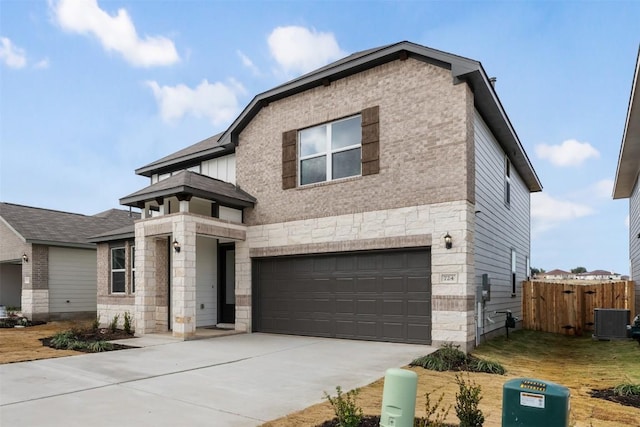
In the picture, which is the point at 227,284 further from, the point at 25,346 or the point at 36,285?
the point at 36,285

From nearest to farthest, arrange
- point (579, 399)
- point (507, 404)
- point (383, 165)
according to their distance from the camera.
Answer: point (507, 404), point (579, 399), point (383, 165)

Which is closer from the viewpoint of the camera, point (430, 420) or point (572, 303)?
point (430, 420)

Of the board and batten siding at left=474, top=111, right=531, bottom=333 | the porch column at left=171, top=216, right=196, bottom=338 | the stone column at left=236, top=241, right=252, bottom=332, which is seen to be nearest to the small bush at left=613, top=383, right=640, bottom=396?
the board and batten siding at left=474, top=111, right=531, bottom=333

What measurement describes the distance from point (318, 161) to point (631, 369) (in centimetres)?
900

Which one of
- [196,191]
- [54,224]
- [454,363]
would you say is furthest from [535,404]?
[54,224]

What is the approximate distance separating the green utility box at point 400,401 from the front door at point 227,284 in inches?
466

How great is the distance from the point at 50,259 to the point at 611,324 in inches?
836

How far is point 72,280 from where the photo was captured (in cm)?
2022

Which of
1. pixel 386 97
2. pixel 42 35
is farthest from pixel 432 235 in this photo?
pixel 42 35

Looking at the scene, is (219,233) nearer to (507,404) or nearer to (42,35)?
(42,35)

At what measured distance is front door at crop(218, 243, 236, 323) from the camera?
1541 cm

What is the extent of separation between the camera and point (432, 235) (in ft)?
35.4

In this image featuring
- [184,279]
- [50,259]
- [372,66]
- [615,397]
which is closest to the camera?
[615,397]

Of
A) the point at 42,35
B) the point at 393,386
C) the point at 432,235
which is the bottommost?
the point at 393,386
